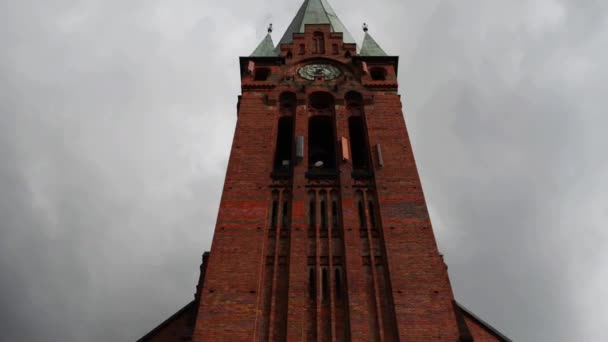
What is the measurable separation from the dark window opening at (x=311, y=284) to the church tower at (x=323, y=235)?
0.10 feet

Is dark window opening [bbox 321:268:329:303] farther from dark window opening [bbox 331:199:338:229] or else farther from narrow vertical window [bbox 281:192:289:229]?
narrow vertical window [bbox 281:192:289:229]

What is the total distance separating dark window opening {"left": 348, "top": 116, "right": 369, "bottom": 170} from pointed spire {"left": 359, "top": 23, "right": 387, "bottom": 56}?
5.95 meters

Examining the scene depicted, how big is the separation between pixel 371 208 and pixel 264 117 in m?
6.87

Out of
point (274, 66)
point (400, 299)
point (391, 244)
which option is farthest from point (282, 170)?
point (274, 66)

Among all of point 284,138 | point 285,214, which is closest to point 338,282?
point 285,214

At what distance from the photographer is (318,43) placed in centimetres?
3059

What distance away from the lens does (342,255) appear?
17562 millimetres

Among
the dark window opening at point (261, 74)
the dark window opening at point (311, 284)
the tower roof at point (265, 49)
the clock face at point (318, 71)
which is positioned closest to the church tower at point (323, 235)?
the dark window opening at point (311, 284)

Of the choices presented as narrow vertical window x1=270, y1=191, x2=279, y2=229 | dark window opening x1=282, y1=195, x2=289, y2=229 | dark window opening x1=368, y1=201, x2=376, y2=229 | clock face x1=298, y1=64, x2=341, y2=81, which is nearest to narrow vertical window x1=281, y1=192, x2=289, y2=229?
dark window opening x1=282, y1=195, x2=289, y2=229

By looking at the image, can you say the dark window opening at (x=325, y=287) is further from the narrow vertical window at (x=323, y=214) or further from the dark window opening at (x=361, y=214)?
the dark window opening at (x=361, y=214)

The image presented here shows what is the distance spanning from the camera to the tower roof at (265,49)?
29734 mm

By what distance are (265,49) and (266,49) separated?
0.05 metres

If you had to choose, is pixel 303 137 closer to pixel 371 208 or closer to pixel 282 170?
pixel 282 170

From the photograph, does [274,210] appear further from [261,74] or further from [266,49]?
[266,49]
